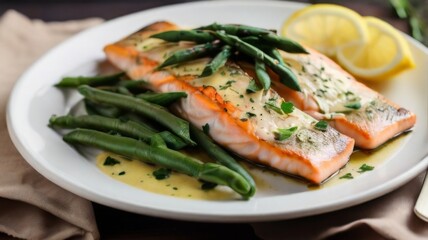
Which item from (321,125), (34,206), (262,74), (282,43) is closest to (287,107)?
(321,125)

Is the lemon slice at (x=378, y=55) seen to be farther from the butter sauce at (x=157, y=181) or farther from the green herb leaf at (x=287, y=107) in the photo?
the butter sauce at (x=157, y=181)

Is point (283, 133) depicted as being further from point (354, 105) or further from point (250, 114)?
point (354, 105)

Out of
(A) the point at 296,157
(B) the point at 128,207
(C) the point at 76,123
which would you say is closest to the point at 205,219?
(B) the point at 128,207

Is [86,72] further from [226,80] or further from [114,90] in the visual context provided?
[226,80]

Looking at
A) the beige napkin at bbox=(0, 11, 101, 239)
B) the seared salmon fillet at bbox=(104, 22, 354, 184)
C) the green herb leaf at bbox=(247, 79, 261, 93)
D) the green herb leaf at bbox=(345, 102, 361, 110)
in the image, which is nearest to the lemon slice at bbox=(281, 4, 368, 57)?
the green herb leaf at bbox=(345, 102, 361, 110)

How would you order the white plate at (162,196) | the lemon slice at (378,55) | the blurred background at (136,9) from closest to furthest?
the white plate at (162,196)
the lemon slice at (378,55)
the blurred background at (136,9)

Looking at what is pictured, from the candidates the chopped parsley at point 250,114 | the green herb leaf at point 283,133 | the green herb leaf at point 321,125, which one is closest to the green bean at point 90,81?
the chopped parsley at point 250,114
